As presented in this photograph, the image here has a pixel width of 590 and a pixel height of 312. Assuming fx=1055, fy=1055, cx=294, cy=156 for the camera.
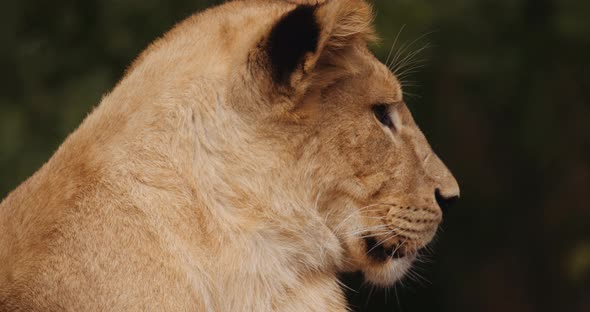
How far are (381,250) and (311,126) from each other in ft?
1.84

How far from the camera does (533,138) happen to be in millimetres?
7852

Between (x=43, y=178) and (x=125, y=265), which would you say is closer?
(x=125, y=265)

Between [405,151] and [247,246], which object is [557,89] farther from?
[247,246]

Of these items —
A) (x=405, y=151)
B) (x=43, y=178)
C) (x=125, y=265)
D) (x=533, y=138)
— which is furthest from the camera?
(x=533, y=138)

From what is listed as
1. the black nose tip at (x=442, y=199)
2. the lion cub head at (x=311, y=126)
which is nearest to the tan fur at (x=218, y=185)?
the lion cub head at (x=311, y=126)

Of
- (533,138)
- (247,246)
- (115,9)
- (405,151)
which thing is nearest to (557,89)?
(533,138)

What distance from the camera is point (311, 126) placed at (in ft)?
9.82

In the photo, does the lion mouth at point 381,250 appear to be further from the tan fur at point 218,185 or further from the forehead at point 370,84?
the forehead at point 370,84

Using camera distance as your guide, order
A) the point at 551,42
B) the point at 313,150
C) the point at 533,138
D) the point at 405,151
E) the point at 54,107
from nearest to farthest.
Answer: the point at 313,150 → the point at 405,151 → the point at 54,107 → the point at 551,42 → the point at 533,138

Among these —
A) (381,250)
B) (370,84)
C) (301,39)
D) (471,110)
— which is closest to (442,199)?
(381,250)

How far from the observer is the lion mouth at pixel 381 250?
3.29 m

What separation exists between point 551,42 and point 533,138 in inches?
32.9

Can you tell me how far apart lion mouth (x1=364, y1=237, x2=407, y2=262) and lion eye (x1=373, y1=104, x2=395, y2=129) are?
1.19 feet

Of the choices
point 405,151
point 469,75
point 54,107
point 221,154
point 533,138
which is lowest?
point 533,138
